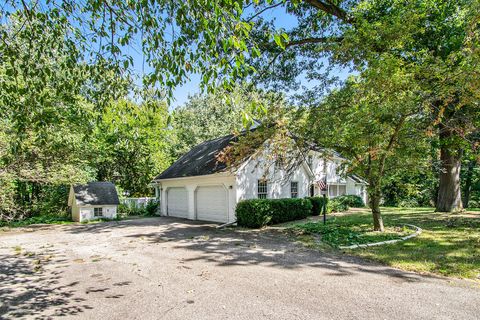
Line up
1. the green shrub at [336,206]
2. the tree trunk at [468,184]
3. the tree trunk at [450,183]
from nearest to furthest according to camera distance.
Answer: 1. the tree trunk at [450,183]
2. the green shrub at [336,206]
3. the tree trunk at [468,184]

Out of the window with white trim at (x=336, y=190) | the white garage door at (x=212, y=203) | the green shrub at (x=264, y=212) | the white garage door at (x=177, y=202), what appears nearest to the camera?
the green shrub at (x=264, y=212)

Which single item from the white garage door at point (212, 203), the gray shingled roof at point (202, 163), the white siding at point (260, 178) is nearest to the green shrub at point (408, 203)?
the white siding at point (260, 178)

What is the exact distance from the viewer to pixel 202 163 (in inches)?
719

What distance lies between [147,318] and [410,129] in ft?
32.7

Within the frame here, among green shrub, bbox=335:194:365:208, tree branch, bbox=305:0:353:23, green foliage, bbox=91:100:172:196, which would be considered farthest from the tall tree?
green foliage, bbox=91:100:172:196

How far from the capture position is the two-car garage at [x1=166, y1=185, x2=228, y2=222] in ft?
52.9

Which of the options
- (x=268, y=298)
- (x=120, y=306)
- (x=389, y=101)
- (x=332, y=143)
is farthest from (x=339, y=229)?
(x=120, y=306)

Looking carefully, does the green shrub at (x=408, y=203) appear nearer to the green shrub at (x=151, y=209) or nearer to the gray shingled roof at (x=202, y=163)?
the gray shingled roof at (x=202, y=163)

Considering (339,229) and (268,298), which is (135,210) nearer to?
(339,229)

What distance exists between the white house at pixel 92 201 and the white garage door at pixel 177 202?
359cm

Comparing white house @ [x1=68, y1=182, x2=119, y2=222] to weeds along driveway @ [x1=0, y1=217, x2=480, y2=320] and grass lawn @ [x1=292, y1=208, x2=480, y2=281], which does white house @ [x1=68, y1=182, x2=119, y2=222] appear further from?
grass lawn @ [x1=292, y1=208, x2=480, y2=281]

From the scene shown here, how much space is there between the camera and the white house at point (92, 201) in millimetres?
18766

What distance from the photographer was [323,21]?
44.6 feet

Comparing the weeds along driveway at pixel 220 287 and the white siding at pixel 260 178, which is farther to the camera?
the white siding at pixel 260 178
